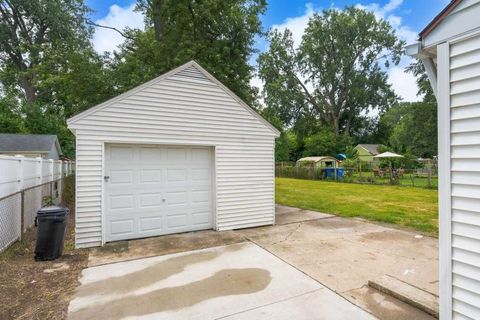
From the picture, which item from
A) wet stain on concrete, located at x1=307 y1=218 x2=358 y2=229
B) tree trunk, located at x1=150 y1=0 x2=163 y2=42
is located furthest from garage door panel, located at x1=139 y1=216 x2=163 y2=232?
tree trunk, located at x1=150 y1=0 x2=163 y2=42

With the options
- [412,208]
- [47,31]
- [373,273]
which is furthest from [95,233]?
[47,31]

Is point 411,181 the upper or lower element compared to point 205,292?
upper

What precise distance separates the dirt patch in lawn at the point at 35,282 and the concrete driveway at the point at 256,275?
187 mm

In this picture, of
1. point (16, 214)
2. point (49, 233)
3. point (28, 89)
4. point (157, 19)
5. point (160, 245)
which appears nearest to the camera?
point (49, 233)

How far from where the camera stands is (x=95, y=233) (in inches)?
220

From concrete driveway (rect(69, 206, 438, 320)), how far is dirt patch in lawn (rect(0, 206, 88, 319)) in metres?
0.19

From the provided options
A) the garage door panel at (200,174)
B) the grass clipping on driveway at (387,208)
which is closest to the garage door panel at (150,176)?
the garage door panel at (200,174)

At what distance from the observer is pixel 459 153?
7.53 feet

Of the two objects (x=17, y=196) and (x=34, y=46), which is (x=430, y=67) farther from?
(x=34, y=46)

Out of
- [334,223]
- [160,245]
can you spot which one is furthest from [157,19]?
[334,223]

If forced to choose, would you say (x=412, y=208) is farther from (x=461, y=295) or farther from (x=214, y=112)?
(x=461, y=295)

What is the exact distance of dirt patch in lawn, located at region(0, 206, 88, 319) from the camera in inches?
125

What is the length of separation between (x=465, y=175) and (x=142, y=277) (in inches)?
161

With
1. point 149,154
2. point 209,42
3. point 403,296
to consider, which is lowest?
point 403,296
